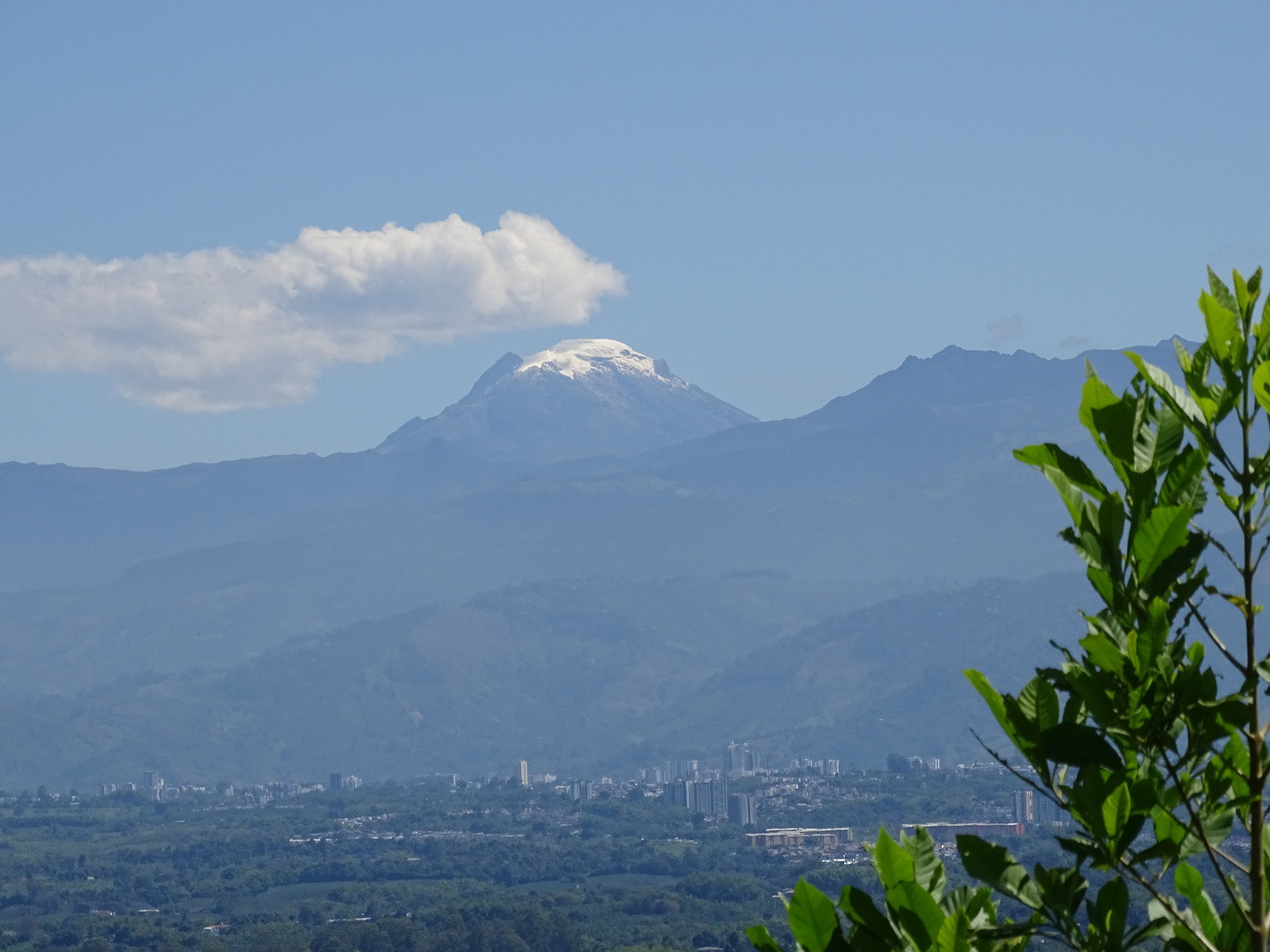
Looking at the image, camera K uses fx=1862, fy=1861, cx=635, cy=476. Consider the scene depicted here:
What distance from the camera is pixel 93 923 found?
7531 cm

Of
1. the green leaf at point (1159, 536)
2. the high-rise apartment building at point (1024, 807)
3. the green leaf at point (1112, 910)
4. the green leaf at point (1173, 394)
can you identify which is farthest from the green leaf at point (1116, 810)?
the high-rise apartment building at point (1024, 807)

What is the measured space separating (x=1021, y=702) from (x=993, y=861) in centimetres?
31

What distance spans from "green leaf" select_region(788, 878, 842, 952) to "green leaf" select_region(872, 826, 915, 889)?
0.41 ft

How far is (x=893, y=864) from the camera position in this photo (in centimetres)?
328

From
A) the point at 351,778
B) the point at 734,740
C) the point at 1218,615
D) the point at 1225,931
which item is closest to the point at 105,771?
the point at 351,778

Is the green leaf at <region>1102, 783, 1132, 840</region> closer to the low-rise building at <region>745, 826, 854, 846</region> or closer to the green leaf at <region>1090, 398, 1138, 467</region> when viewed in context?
the green leaf at <region>1090, 398, 1138, 467</region>

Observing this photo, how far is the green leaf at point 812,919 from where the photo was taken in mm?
3350

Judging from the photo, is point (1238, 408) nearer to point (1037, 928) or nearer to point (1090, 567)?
point (1090, 567)

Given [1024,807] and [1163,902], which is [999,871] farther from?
[1024,807]

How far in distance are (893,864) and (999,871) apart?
8.2 inches

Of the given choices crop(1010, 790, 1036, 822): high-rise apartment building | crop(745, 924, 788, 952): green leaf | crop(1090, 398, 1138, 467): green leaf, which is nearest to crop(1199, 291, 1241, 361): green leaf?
crop(1090, 398, 1138, 467): green leaf

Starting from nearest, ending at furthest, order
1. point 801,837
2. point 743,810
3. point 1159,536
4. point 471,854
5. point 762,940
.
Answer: point 1159,536
point 762,940
point 471,854
point 801,837
point 743,810

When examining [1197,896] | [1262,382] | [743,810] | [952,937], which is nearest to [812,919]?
[952,937]

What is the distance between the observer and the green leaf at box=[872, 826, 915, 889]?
3.26 m
